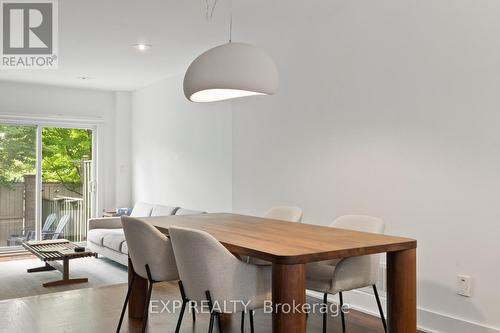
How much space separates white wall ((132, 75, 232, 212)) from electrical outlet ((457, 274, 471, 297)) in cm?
293

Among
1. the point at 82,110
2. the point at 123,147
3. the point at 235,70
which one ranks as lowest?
the point at 123,147

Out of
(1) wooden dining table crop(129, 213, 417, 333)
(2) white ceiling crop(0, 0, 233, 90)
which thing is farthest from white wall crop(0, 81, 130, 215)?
(1) wooden dining table crop(129, 213, 417, 333)

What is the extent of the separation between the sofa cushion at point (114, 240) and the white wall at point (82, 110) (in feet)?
5.85

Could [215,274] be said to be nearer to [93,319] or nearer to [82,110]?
[93,319]

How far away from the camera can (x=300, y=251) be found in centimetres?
228

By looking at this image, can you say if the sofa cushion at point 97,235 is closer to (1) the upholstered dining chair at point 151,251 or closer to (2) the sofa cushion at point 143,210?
(2) the sofa cushion at point 143,210

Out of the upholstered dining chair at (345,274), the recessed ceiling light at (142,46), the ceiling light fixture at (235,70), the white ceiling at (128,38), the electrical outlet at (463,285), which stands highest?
the white ceiling at (128,38)

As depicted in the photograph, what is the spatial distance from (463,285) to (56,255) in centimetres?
422

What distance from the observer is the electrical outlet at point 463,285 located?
3.25 metres

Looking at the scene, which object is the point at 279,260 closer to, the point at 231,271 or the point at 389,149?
the point at 231,271

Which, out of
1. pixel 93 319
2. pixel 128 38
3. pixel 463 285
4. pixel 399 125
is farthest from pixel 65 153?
pixel 463 285

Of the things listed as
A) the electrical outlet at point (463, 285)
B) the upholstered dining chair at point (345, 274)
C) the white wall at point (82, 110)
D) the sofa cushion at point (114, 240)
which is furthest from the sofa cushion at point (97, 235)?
the electrical outlet at point (463, 285)
